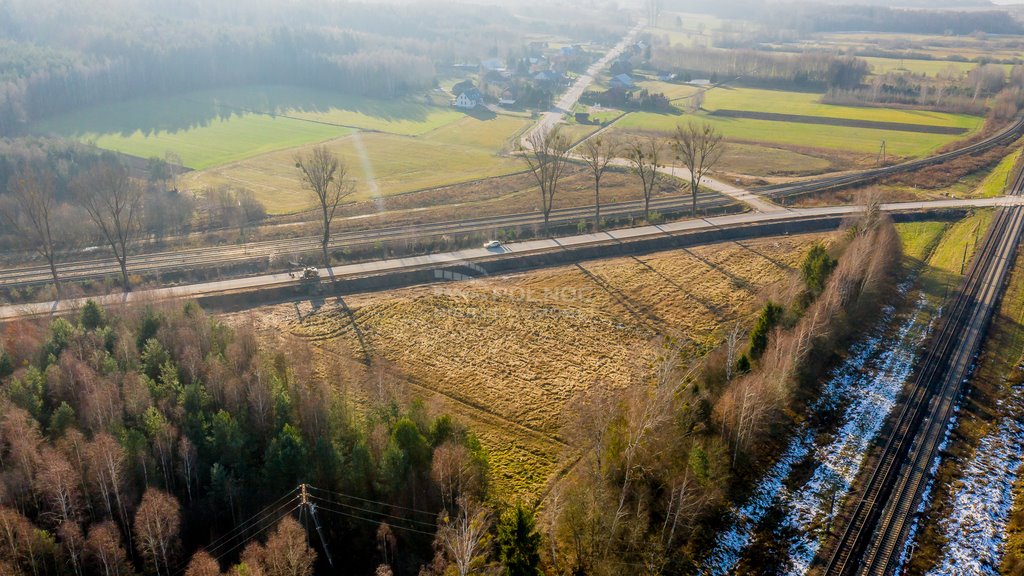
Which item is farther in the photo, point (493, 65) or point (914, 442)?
point (493, 65)

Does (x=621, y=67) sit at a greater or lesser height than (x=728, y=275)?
greater

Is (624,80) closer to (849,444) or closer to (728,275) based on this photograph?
(728,275)

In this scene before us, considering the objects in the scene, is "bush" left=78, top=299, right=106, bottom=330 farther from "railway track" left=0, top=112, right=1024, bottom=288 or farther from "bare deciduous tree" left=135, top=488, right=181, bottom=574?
"railway track" left=0, top=112, right=1024, bottom=288

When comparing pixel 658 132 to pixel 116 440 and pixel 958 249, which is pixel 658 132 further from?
pixel 116 440

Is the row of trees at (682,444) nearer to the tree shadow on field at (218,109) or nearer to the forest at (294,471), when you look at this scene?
the forest at (294,471)

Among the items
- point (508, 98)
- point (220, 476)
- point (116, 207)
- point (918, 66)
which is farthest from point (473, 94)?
point (918, 66)

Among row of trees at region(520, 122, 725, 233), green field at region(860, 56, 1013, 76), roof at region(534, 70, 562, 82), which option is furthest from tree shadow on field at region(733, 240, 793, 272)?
green field at region(860, 56, 1013, 76)
